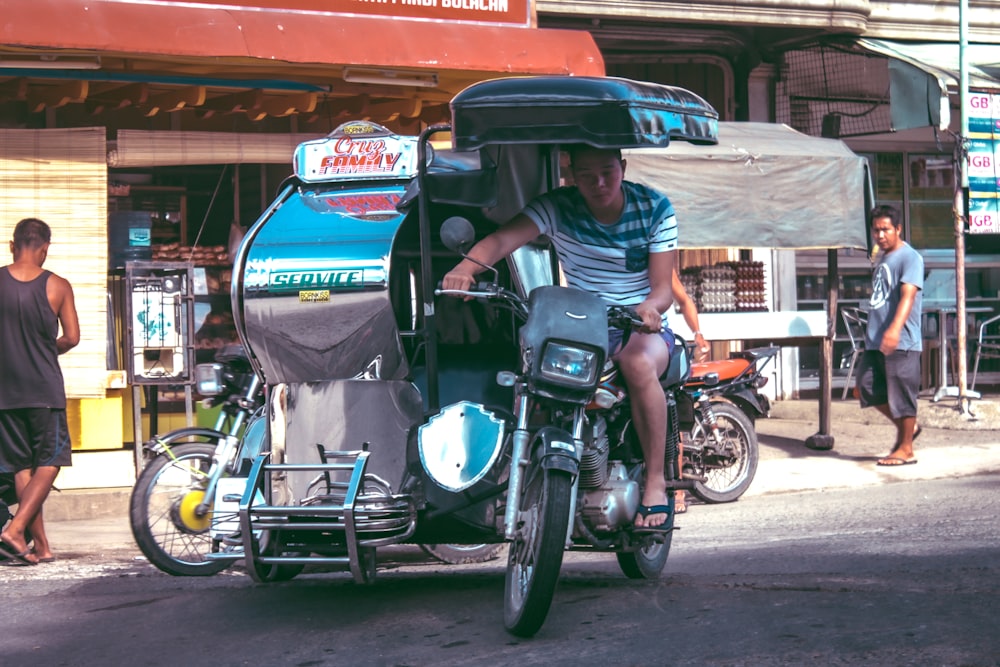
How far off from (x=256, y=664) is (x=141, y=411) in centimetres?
615

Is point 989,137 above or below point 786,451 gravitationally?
above

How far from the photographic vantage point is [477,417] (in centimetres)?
533

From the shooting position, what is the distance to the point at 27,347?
314 inches

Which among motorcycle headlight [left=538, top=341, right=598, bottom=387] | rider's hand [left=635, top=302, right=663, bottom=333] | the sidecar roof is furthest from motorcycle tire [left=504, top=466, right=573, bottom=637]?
the sidecar roof

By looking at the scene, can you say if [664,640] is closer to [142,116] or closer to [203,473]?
[203,473]

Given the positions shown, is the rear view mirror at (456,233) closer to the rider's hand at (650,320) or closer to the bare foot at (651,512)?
the rider's hand at (650,320)

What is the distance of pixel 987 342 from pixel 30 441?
1150 centimetres

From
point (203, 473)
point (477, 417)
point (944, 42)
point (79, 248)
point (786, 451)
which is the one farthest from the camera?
point (944, 42)

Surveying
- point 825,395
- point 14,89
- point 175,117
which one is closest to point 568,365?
point 14,89

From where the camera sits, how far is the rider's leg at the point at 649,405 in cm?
564

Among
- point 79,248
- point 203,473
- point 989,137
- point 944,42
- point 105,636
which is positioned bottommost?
point 105,636

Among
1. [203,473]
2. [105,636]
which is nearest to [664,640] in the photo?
[105,636]

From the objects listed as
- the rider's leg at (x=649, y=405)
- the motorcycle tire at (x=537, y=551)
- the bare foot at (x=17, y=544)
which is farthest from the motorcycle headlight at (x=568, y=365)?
the bare foot at (x=17, y=544)

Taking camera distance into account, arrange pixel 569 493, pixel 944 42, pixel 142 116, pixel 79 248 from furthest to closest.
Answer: pixel 944 42 < pixel 142 116 < pixel 79 248 < pixel 569 493
